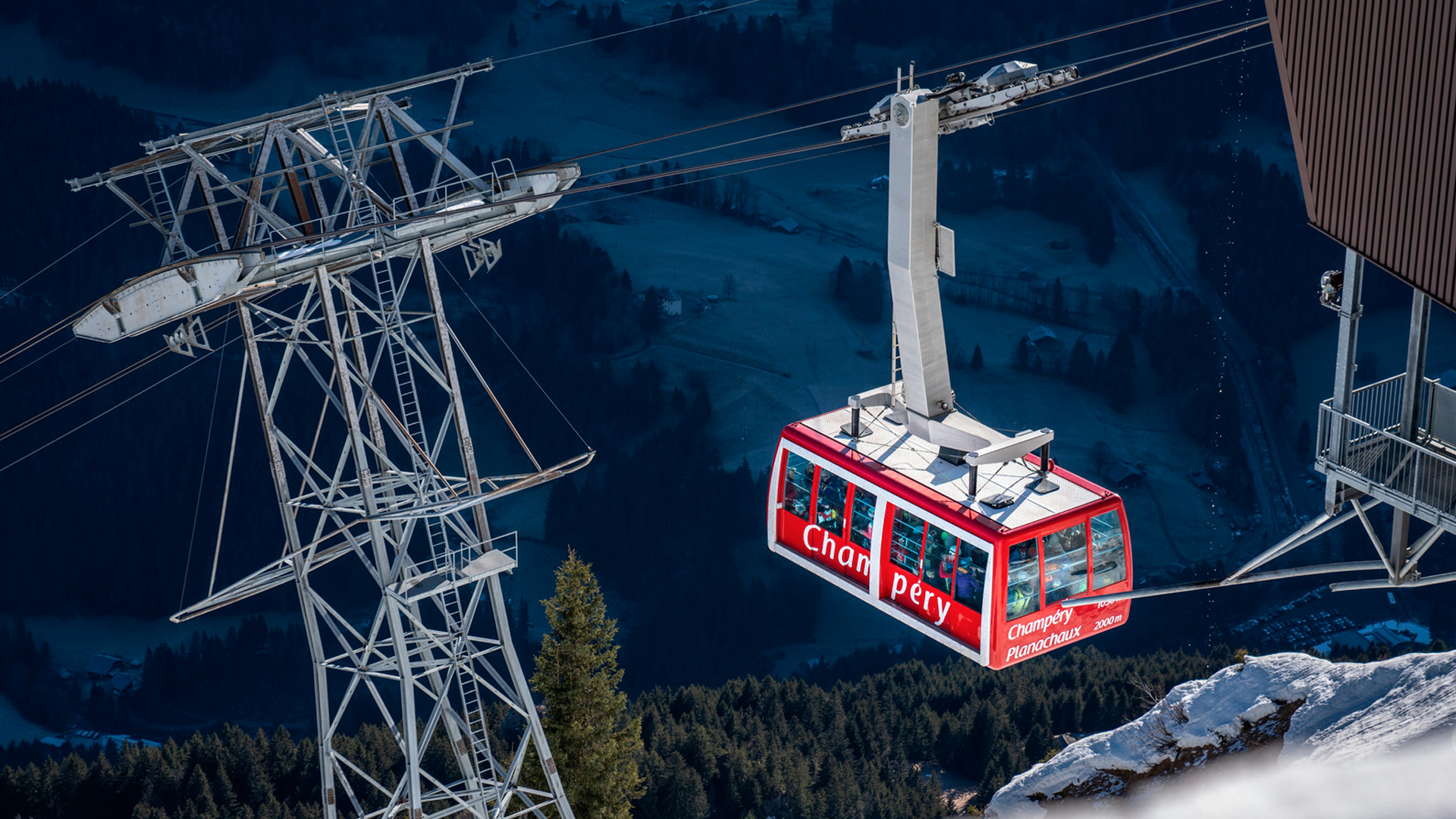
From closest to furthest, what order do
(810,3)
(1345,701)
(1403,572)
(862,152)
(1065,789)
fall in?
(1403,572) → (1345,701) → (1065,789) → (862,152) → (810,3)

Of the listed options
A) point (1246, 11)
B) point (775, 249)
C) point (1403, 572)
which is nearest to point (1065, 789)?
point (1403, 572)

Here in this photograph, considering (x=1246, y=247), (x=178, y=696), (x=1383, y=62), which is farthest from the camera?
(x=1246, y=247)

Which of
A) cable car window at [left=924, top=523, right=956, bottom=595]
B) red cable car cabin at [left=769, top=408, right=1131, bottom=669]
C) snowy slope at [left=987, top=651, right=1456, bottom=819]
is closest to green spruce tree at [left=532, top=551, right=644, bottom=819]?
snowy slope at [left=987, top=651, right=1456, bottom=819]

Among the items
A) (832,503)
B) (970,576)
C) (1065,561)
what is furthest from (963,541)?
(832,503)

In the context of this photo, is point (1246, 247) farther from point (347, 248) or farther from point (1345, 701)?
point (347, 248)

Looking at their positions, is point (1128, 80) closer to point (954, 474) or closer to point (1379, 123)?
point (954, 474)

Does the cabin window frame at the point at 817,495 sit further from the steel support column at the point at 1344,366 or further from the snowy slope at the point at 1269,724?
the snowy slope at the point at 1269,724

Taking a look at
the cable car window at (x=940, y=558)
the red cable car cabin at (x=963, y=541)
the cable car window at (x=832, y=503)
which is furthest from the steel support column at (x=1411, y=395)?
the cable car window at (x=832, y=503)
